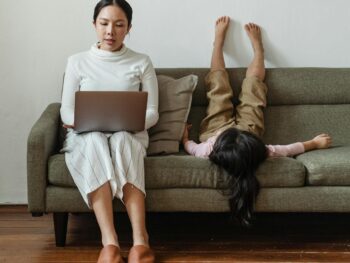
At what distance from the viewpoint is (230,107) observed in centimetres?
281

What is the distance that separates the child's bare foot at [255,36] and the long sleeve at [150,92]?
622mm

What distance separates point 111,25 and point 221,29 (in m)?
0.70

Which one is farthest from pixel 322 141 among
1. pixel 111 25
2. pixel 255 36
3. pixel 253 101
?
pixel 111 25

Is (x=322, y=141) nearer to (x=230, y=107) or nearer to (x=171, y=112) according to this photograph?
(x=230, y=107)

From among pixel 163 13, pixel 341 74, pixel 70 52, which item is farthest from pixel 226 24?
pixel 70 52

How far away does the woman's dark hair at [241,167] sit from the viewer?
2.33 metres

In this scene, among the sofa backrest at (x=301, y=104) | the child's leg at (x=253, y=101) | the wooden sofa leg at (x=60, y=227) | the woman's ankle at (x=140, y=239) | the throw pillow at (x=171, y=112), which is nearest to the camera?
the woman's ankle at (x=140, y=239)

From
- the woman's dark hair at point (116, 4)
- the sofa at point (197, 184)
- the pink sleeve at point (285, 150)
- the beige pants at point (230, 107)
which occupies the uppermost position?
the woman's dark hair at point (116, 4)

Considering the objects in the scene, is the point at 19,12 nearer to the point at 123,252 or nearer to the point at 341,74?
the point at 123,252

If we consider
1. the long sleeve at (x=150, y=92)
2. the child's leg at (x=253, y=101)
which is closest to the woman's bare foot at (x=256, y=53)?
the child's leg at (x=253, y=101)

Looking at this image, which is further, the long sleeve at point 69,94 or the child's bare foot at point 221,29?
the child's bare foot at point 221,29

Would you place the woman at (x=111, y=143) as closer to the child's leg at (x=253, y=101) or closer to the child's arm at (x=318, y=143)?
the child's leg at (x=253, y=101)

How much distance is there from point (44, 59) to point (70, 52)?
0.14 meters

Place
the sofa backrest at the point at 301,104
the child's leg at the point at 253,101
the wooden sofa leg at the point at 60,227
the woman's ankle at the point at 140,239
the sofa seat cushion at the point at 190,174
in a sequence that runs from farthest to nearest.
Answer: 1. the sofa backrest at the point at 301,104
2. the child's leg at the point at 253,101
3. the wooden sofa leg at the point at 60,227
4. the sofa seat cushion at the point at 190,174
5. the woman's ankle at the point at 140,239
